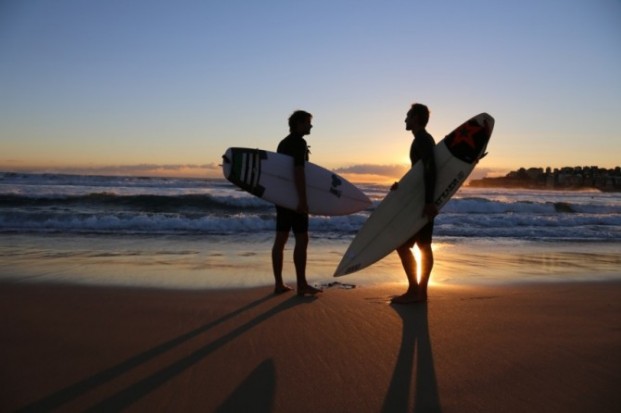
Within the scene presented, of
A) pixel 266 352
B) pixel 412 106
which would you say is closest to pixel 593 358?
pixel 266 352

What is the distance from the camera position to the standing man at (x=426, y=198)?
4.05 m

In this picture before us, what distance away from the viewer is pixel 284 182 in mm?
4684

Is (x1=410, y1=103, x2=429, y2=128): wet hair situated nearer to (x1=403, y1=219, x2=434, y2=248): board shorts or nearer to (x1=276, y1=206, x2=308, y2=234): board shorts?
(x1=403, y1=219, x2=434, y2=248): board shorts

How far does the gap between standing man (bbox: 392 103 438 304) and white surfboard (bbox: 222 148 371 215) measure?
3.39 ft

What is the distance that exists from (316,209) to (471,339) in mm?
2224

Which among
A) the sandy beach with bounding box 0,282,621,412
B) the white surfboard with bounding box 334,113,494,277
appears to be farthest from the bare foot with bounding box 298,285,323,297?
the white surfboard with bounding box 334,113,494,277

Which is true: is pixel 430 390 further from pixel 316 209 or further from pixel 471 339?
pixel 316 209

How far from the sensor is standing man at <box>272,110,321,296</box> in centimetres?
441

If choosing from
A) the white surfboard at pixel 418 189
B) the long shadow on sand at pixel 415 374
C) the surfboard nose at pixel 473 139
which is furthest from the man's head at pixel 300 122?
the long shadow on sand at pixel 415 374

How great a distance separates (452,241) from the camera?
9.41 metres

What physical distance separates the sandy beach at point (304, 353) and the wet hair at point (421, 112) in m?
1.41

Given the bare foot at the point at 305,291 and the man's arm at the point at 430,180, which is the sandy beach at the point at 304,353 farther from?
the man's arm at the point at 430,180

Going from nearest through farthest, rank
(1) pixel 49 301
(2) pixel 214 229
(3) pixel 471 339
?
(3) pixel 471 339 < (1) pixel 49 301 < (2) pixel 214 229

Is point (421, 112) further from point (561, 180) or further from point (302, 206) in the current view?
point (561, 180)
